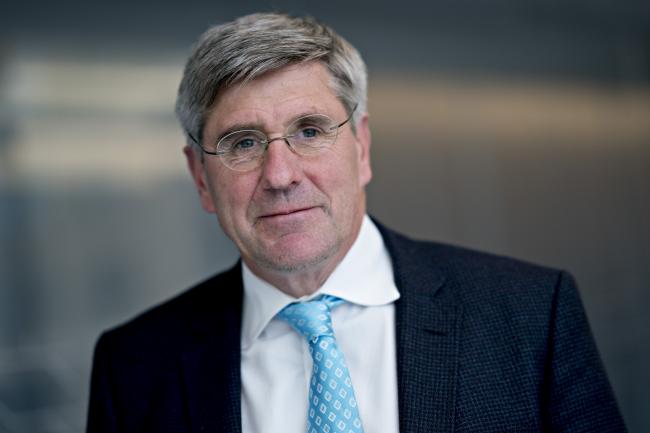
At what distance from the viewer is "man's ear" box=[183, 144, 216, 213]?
78.7 inches

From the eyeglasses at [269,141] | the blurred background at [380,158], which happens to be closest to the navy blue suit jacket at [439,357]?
the eyeglasses at [269,141]

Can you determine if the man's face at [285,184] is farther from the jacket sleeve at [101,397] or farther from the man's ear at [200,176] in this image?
the jacket sleeve at [101,397]

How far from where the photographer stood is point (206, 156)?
1925 mm

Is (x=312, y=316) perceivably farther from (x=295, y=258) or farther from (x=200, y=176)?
(x=200, y=176)

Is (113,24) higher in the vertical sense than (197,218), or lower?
higher

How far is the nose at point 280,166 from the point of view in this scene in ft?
5.70

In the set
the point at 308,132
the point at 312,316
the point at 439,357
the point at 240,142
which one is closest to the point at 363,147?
the point at 308,132

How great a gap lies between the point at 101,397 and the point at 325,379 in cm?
65

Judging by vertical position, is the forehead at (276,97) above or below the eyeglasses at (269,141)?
above

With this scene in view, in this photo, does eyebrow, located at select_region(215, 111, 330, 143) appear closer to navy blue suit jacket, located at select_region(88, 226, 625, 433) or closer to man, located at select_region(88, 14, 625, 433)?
man, located at select_region(88, 14, 625, 433)

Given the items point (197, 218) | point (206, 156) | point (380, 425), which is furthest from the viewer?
point (197, 218)

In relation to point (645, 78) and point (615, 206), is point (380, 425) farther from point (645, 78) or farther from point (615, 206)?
point (645, 78)

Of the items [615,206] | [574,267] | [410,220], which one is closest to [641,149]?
[615,206]

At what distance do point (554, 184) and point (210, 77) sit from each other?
340 cm
